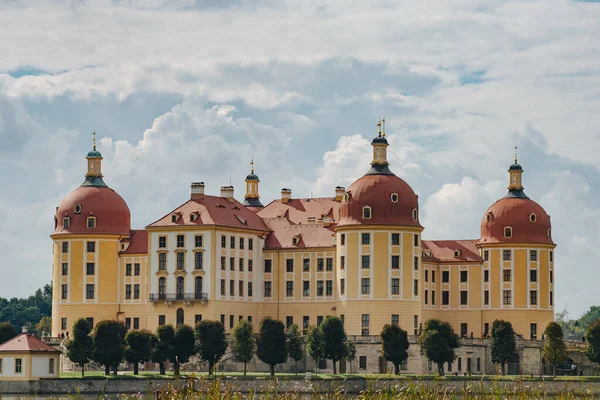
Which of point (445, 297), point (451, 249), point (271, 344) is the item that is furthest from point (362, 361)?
point (451, 249)

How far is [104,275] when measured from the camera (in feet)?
380

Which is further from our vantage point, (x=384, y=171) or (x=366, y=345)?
(x=384, y=171)

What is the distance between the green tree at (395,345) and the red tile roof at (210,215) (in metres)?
18.1

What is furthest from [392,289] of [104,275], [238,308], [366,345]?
[104,275]

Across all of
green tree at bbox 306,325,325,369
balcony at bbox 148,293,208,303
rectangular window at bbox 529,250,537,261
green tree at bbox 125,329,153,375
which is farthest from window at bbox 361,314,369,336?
green tree at bbox 125,329,153,375

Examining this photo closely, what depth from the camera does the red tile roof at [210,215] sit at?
362ft

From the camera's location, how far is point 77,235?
381 ft

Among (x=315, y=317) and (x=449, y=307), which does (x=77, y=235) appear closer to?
(x=315, y=317)

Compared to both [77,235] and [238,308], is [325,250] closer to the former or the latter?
[238,308]

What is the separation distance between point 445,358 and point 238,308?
20.2 metres

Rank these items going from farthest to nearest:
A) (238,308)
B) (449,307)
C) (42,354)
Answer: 1. (449,307)
2. (238,308)
3. (42,354)

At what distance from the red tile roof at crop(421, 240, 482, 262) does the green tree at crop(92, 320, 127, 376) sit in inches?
1290

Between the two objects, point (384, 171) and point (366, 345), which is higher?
point (384, 171)

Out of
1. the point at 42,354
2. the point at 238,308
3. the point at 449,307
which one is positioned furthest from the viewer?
the point at 449,307
